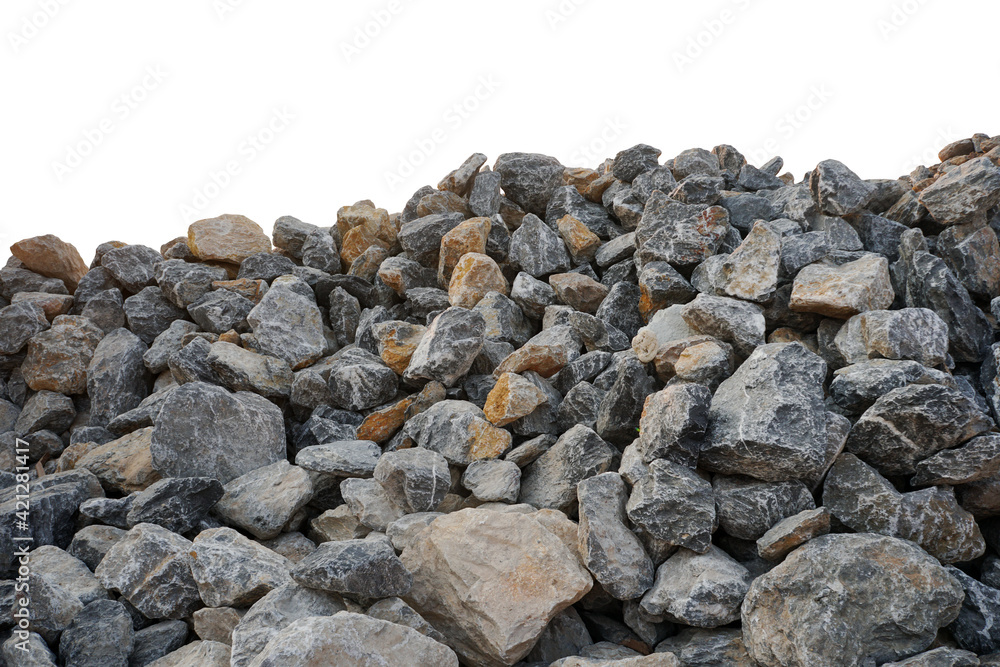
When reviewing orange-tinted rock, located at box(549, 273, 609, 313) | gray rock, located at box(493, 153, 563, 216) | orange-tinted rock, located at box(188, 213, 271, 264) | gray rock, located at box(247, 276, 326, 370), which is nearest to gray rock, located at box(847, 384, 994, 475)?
orange-tinted rock, located at box(549, 273, 609, 313)

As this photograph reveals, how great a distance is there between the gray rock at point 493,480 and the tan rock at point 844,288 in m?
2.04

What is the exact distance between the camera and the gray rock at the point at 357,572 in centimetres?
268

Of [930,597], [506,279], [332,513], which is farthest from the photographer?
[506,279]

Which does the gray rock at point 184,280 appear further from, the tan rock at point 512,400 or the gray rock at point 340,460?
the tan rock at point 512,400

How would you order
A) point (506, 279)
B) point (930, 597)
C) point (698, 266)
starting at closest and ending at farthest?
1. point (930, 597)
2. point (698, 266)
3. point (506, 279)

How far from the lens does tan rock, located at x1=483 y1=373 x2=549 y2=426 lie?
12.5 feet

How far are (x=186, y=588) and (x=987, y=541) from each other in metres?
3.94

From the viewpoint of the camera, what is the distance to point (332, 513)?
3.76 m

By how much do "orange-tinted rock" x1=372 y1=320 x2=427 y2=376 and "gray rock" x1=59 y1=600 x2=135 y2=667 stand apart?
7.25ft

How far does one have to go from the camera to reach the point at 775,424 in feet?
10.0

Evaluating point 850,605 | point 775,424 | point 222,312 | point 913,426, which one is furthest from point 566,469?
point 222,312

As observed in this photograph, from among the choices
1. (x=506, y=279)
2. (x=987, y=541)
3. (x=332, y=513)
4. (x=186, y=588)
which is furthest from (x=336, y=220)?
(x=987, y=541)

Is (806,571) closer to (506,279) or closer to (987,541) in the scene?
(987,541)

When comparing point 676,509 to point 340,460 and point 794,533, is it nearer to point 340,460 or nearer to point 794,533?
point 794,533
